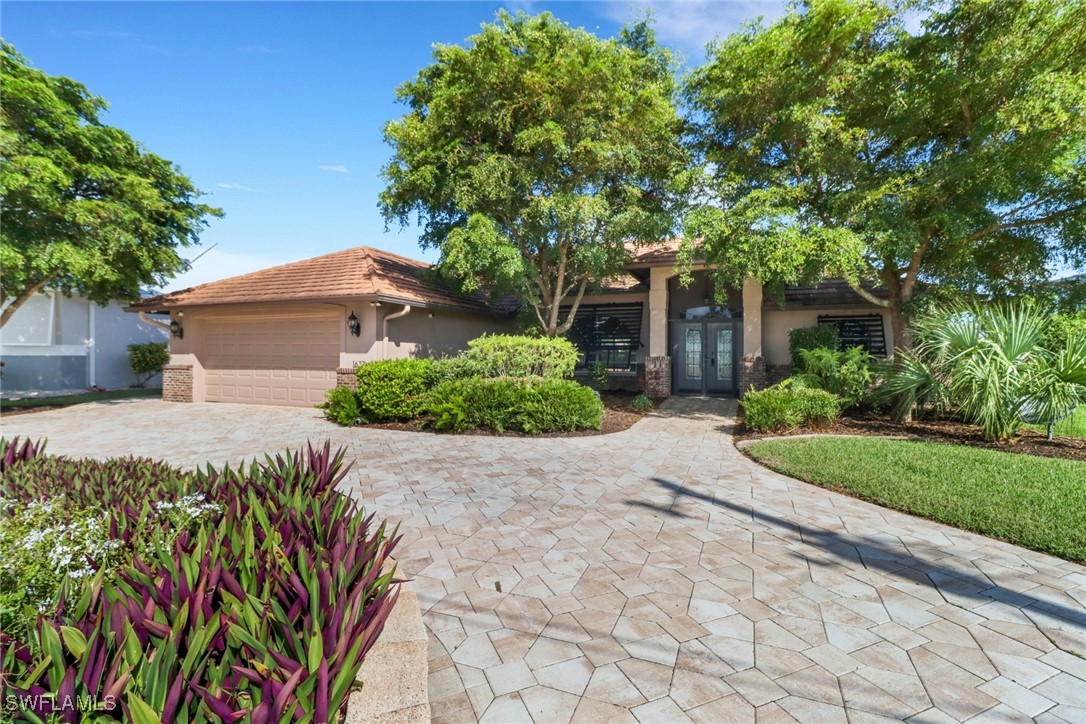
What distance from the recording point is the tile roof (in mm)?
11719

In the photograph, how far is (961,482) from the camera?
5.21 meters

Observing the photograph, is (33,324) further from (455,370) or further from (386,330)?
(455,370)

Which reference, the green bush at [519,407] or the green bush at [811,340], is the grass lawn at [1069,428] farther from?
the green bush at [519,407]

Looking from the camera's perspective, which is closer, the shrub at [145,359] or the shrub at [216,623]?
the shrub at [216,623]

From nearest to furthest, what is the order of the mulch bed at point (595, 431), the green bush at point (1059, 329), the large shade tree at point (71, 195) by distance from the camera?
the green bush at point (1059, 329)
the mulch bed at point (595, 431)
the large shade tree at point (71, 195)

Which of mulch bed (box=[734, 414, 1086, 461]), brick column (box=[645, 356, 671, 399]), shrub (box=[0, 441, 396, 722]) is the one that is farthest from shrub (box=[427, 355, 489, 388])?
shrub (box=[0, 441, 396, 722])

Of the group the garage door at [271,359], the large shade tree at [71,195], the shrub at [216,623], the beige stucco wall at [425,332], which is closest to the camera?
the shrub at [216,623]

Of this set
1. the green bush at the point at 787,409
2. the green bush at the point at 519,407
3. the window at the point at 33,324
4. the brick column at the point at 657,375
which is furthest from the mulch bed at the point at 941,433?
the window at the point at 33,324

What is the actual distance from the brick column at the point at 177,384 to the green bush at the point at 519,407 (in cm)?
888

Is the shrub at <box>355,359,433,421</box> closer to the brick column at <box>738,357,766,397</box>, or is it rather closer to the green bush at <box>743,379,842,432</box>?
the green bush at <box>743,379,842,432</box>

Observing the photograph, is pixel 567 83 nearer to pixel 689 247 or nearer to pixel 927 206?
pixel 689 247

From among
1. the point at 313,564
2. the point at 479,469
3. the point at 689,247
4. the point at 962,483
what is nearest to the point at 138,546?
the point at 313,564

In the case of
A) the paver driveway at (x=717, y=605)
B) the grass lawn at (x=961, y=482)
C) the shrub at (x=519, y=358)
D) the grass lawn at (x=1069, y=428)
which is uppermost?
the shrub at (x=519, y=358)

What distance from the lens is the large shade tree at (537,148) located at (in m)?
9.62
